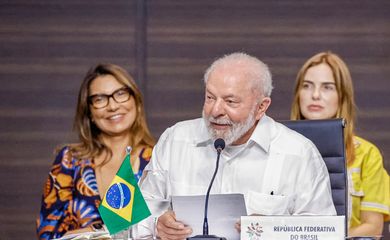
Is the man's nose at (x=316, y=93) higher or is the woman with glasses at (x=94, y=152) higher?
the man's nose at (x=316, y=93)

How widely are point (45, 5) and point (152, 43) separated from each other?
0.70 meters

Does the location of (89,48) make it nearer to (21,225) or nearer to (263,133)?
(21,225)

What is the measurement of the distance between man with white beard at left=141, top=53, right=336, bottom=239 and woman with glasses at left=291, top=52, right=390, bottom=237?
885 millimetres

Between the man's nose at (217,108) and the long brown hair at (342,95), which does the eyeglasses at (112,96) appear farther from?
the man's nose at (217,108)

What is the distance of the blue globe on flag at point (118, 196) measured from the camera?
3.47 m

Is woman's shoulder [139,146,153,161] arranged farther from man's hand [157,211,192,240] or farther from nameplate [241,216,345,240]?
nameplate [241,216,345,240]

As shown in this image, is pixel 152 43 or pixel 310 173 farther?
pixel 152 43

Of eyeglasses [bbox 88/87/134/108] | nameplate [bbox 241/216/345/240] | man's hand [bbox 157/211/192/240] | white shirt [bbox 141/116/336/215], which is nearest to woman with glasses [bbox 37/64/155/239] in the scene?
eyeglasses [bbox 88/87/134/108]

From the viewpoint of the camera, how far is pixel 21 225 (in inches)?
241

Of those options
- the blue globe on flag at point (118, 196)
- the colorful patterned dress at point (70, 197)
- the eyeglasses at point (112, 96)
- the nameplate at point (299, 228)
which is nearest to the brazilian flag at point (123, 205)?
the blue globe on flag at point (118, 196)

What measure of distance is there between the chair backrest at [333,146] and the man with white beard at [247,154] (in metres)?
0.10

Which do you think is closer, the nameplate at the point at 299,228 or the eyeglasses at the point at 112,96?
the nameplate at the point at 299,228

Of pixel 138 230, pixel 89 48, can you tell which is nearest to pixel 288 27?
pixel 89 48

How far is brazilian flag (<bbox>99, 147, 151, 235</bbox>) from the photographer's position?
345 centimetres
